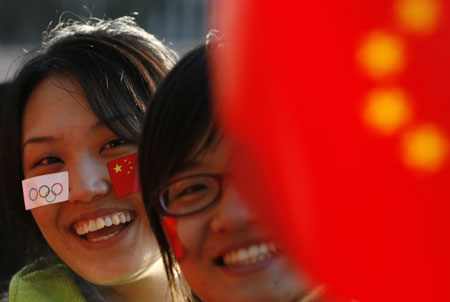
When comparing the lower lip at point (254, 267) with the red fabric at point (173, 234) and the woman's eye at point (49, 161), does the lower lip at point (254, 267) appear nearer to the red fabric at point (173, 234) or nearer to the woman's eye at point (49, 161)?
the red fabric at point (173, 234)

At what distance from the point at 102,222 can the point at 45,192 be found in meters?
0.15

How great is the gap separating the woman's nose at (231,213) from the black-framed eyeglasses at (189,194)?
0.01m

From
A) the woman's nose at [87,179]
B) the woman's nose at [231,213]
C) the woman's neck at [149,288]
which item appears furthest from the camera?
the woman's neck at [149,288]

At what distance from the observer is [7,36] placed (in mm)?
9375

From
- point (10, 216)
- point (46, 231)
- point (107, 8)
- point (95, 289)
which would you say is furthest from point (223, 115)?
point (107, 8)

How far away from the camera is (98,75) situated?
5.70ft

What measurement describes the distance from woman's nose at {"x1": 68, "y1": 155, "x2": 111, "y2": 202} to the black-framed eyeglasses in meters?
0.54

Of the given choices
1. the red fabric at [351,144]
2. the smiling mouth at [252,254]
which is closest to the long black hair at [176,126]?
the smiling mouth at [252,254]

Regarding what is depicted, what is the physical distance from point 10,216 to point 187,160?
3.49ft

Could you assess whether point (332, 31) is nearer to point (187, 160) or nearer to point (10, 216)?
point (187, 160)

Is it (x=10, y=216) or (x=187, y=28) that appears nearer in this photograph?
(x=10, y=216)

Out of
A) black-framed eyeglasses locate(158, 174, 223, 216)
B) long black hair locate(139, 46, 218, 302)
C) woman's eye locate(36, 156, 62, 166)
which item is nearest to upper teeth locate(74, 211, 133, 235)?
woman's eye locate(36, 156, 62, 166)

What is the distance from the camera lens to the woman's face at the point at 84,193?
5.43ft

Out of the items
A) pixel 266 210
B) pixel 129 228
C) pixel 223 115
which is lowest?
pixel 129 228
